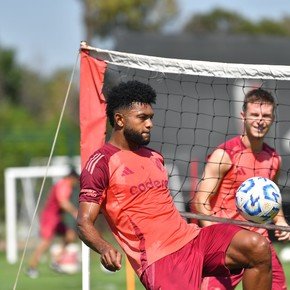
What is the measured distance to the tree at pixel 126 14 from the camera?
47.6m

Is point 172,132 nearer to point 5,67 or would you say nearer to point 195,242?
point 195,242

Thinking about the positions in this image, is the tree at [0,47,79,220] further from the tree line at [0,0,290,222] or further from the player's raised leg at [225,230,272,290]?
the player's raised leg at [225,230,272,290]

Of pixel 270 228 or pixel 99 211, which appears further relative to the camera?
pixel 270 228

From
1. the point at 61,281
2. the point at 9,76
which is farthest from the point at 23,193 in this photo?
the point at 9,76

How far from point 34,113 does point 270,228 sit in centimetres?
5633

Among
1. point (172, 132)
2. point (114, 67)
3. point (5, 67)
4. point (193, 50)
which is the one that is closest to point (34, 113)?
point (5, 67)

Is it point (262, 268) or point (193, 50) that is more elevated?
point (193, 50)

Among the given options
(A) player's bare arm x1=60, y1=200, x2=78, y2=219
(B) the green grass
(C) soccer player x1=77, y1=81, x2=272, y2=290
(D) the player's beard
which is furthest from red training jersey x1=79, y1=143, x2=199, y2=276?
(A) player's bare arm x1=60, y1=200, x2=78, y2=219

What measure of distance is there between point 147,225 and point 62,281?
8421 mm

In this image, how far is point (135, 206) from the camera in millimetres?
7625

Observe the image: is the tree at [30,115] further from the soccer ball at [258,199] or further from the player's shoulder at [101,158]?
the player's shoulder at [101,158]

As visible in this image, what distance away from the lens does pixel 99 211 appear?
7.60 metres

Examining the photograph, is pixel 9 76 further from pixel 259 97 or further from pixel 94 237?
pixel 94 237

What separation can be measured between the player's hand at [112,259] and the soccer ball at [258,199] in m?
1.48
